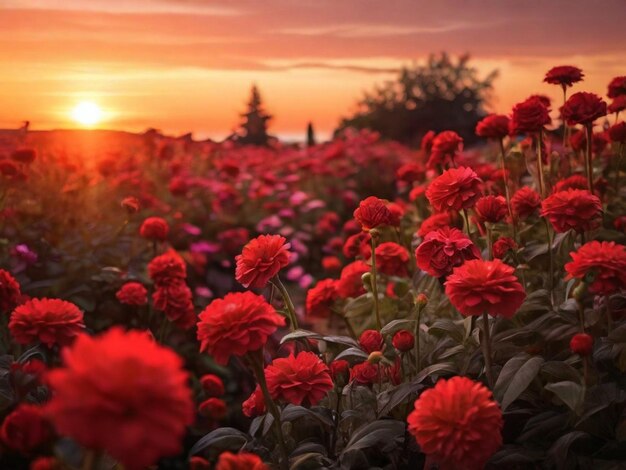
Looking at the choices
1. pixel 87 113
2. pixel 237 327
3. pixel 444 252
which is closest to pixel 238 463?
pixel 237 327

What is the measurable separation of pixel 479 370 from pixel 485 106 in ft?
35.3

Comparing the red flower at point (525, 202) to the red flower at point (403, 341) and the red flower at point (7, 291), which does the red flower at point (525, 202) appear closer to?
the red flower at point (403, 341)

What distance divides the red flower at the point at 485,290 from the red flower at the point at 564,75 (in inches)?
37.7

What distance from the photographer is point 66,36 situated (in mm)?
2857

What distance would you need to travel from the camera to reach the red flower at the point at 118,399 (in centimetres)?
63

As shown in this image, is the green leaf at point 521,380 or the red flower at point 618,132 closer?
the green leaf at point 521,380

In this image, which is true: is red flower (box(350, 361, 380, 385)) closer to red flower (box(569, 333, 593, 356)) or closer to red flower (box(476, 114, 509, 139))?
red flower (box(569, 333, 593, 356))

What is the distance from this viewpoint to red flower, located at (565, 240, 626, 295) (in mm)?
1244

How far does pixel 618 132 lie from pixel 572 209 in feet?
2.26

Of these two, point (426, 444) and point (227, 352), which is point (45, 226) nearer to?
point (227, 352)

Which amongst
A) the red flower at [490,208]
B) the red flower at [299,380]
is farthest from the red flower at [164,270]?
the red flower at [490,208]

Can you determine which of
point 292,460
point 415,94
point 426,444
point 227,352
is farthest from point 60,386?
point 415,94

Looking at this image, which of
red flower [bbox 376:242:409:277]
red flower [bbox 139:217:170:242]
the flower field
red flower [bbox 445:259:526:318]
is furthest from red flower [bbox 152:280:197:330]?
red flower [bbox 445:259:526:318]

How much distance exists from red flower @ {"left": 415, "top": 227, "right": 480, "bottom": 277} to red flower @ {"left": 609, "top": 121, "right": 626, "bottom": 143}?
86 centimetres
